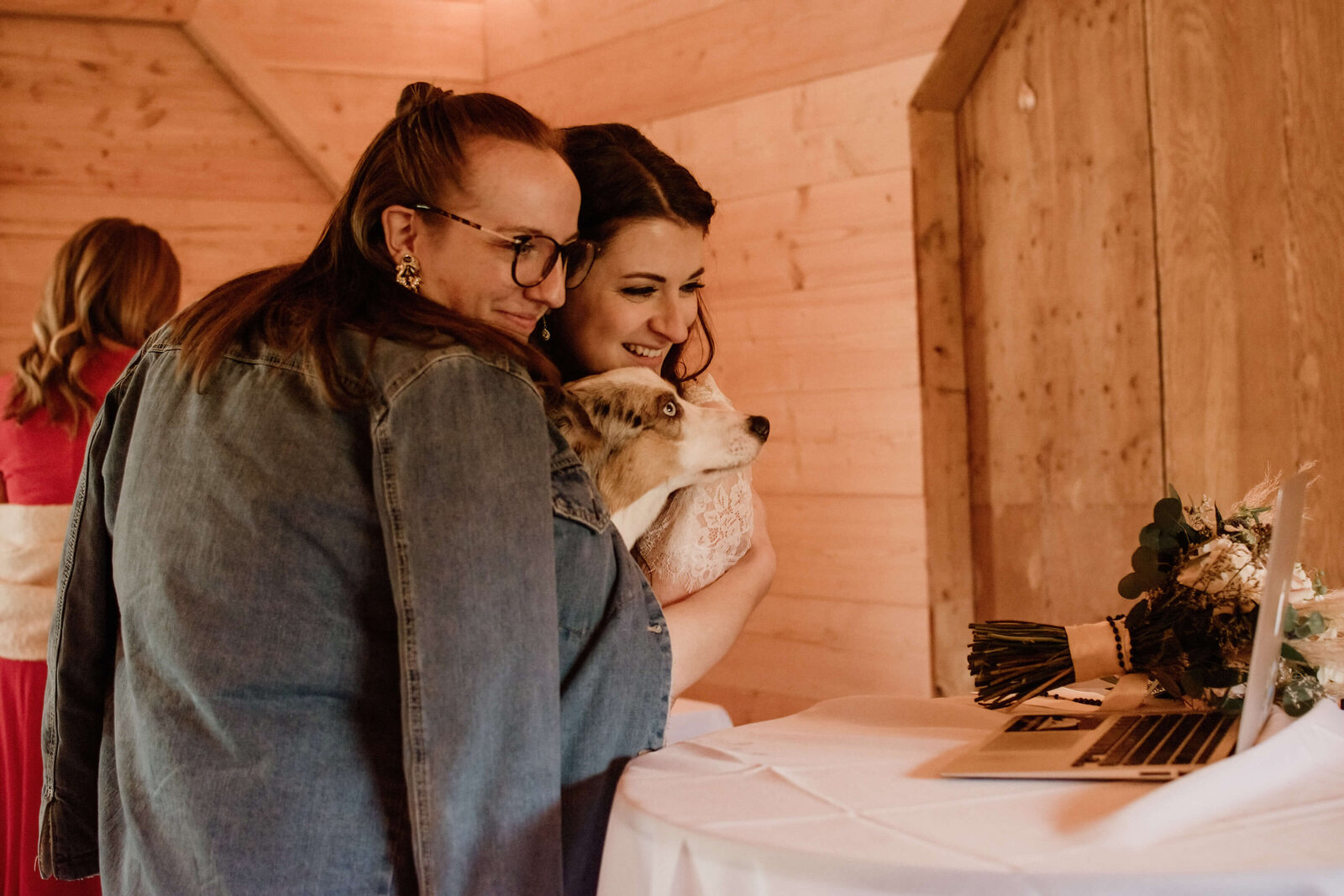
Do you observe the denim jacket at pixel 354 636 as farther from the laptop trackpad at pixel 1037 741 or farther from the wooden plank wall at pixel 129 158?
the wooden plank wall at pixel 129 158

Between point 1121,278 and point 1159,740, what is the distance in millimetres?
1868

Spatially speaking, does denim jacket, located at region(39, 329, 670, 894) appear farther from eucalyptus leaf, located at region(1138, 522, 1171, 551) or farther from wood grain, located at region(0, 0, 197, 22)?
wood grain, located at region(0, 0, 197, 22)

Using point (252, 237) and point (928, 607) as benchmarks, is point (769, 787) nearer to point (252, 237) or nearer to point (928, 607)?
point (928, 607)

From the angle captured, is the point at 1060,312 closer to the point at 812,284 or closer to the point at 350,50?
the point at 812,284

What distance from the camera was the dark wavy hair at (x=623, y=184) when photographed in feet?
5.47

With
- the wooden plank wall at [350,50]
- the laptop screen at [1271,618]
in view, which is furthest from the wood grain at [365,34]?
the laptop screen at [1271,618]

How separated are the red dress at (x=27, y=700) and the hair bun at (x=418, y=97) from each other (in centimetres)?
114

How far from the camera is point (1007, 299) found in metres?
2.91

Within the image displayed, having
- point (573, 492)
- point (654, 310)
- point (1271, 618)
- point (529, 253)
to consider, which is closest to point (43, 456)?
point (654, 310)

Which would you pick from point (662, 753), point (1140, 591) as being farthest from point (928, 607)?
point (662, 753)

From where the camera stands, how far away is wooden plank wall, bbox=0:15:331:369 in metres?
3.28

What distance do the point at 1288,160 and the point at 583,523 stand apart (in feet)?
6.92

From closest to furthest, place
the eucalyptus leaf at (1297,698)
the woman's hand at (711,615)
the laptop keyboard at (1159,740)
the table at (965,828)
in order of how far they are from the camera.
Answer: the table at (965,828) → the laptop keyboard at (1159,740) → the eucalyptus leaf at (1297,698) → the woman's hand at (711,615)

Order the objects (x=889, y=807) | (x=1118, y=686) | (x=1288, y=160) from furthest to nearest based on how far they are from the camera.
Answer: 1. (x=1288, y=160)
2. (x=1118, y=686)
3. (x=889, y=807)
